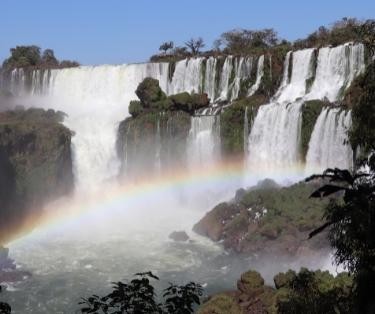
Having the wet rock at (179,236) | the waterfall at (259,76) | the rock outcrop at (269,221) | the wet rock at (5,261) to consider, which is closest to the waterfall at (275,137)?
the rock outcrop at (269,221)

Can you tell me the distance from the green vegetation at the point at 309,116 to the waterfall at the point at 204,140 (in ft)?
19.9

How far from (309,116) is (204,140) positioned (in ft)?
24.9

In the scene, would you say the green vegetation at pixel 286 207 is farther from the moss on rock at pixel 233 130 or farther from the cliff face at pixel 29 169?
the cliff face at pixel 29 169

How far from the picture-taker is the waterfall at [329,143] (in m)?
29.8

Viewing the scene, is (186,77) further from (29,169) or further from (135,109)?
(29,169)

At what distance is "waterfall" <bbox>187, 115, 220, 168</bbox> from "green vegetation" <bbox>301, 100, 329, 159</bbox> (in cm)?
607

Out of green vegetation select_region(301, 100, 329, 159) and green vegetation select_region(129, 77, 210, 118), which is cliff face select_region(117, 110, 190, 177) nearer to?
green vegetation select_region(129, 77, 210, 118)

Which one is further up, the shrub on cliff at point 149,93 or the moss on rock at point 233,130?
the shrub on cliff at point 149,93

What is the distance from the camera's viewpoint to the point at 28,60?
5544cm

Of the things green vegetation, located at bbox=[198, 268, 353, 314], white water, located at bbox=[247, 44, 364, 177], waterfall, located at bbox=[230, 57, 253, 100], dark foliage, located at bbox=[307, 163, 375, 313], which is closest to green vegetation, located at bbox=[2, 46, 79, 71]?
waterfall, located at bbox=[230, 57, 253, 100]

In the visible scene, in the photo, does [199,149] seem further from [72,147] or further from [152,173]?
[72,147]

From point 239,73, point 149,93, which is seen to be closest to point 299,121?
point 239,73

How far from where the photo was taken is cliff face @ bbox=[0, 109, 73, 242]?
34.0 metres

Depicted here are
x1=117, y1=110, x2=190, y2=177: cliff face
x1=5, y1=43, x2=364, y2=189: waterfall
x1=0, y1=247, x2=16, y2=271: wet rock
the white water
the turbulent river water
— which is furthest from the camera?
x1=117, y1=110, x2=190, y2=177: cliff face
